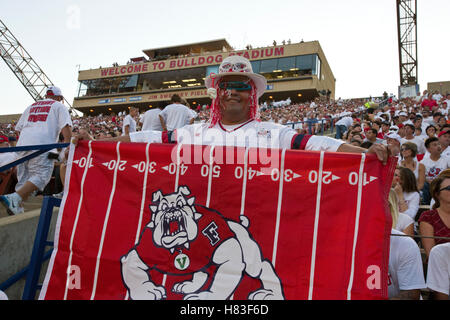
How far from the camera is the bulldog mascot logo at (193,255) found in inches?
79.0

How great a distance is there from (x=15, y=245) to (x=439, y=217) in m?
3.92

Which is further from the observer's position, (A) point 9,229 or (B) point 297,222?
(A) point 9,229

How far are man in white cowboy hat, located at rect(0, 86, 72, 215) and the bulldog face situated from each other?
7.92 feet

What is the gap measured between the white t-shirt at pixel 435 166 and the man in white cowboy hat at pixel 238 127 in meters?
4.33

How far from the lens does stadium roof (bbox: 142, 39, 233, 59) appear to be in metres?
41.1

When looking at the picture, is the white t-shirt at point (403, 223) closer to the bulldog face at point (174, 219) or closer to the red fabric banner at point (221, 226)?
the red fabric banner at point (221, 226)

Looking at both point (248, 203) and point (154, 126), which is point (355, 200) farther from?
point (154, 126)

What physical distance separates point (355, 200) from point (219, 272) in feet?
3.50

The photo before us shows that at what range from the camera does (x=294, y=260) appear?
6.51ft

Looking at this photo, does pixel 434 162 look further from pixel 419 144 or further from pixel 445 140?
pixel 419 144

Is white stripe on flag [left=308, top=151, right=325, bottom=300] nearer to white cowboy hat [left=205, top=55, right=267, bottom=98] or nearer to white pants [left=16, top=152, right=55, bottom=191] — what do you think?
white cowboy hat [left=205, top=55, right=267, bottom=98]

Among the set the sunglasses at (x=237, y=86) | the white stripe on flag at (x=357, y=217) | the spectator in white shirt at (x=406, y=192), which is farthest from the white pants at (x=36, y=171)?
the spectator in white shirt at (x=406, y=192)
